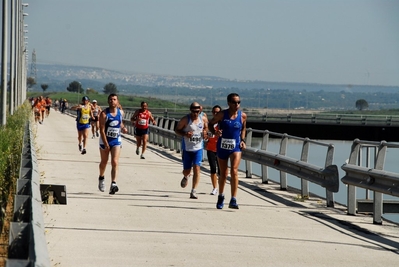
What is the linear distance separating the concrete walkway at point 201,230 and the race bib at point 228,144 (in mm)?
996

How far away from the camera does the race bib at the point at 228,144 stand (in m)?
15.1

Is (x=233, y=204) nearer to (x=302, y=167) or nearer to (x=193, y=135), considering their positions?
(x=193, y=135)

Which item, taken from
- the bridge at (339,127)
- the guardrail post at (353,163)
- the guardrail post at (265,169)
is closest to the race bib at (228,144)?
the guardrail post at (353,163)

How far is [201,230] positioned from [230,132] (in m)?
2.86

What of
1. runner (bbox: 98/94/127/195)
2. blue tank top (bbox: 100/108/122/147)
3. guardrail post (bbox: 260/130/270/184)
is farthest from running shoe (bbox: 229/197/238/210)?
guardrail post (bbox: 260/130/270/184)

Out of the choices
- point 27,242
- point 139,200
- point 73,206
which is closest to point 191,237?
point 73,206

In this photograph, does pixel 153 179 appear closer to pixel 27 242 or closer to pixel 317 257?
pixel 317 257

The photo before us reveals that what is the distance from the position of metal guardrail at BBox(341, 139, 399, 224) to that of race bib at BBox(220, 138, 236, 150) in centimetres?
185

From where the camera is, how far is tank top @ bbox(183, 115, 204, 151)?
16703mm

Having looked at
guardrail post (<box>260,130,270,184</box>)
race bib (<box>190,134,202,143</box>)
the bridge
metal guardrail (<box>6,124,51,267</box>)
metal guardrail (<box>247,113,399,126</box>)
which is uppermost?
metal guardrail (<box>6,124,51,267</box>)

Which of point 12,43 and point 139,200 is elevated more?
point 12,43

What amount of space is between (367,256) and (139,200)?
20.4ft

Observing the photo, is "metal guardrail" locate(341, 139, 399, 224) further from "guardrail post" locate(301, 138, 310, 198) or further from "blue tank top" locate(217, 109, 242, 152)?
"guardrail post" locate(301, 138, 310, 198)

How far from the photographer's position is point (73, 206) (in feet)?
48.6
